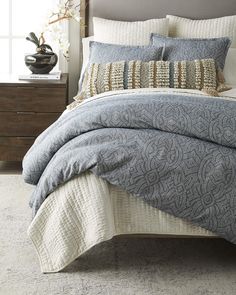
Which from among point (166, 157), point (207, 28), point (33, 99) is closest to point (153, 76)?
point (207, 28)

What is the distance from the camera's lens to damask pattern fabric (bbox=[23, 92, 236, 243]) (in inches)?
108

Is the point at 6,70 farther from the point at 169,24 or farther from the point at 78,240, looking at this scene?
the point at 78,240

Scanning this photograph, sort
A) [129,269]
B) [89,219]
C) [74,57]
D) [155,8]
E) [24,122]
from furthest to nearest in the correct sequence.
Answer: [74,57] → [155,8] → [24,122] → [129,269] → [89,219]

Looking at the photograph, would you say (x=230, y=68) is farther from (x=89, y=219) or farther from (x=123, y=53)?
(x=89, y=219)

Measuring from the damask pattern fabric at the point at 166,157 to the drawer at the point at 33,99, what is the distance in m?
1.41

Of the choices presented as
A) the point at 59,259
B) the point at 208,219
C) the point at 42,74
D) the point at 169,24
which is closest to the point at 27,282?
the point at 59,259

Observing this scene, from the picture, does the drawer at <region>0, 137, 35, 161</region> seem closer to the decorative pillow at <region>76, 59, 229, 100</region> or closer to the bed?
the decorative pillow at <region>76, 59, 229, 100</region>

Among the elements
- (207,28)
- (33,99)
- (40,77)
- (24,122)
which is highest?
(207,28)

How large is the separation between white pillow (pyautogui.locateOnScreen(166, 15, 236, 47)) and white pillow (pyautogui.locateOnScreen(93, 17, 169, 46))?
0.11 m

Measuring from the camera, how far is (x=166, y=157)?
9.09 ft

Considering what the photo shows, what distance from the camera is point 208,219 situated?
274 centimetres

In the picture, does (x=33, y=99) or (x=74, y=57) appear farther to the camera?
(x=74, y=57)

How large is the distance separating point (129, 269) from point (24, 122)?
185 cm

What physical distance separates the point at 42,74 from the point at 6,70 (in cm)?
58
